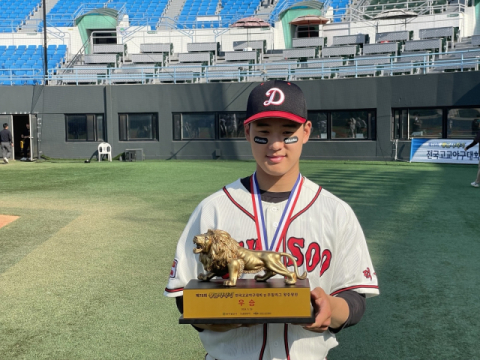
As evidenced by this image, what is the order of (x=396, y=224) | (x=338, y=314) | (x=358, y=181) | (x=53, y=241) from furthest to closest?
(x=358, y=181)
(x=396, y=224)
(x=53, y=241)
(x=338, y=314)

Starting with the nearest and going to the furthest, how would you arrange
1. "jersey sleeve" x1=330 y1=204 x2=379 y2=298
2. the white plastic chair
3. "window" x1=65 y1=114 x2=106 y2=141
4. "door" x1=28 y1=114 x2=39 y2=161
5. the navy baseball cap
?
the navy baseball cap, "jersey sleeve" x1=330 y1=204 x2=379 y2=298, the white plastic chair, "door" x1=28 y1=114 x2=39 y2=161, "window" x1=65 y1=114 x2=106 y2=141

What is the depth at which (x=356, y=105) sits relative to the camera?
984 inches

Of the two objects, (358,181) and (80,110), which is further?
(80,110)

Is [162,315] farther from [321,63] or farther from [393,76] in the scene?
[321,63]

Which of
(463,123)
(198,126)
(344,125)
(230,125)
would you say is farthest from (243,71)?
(463,123)

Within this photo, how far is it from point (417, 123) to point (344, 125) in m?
3.23

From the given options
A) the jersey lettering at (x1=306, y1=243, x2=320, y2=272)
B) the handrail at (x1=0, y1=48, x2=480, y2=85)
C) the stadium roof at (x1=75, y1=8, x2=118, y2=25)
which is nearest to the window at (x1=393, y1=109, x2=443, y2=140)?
the handrail at (x1=0, y1=48, x2=480, y2=85)

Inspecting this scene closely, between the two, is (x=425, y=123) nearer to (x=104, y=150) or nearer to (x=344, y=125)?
(x=344, y=125)

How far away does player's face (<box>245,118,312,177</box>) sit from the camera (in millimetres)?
2211

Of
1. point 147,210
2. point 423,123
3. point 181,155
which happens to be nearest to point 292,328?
point 147,210

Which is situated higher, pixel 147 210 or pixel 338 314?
pixel 338 314

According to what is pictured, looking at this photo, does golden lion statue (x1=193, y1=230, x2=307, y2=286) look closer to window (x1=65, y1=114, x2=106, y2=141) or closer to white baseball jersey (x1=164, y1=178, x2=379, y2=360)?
white baseball jersey (x1=164, y1=178, x2=379, y2=360)

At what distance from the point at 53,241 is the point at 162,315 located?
4033 millimetres

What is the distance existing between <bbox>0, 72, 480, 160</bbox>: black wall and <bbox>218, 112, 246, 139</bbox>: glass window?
38cm
